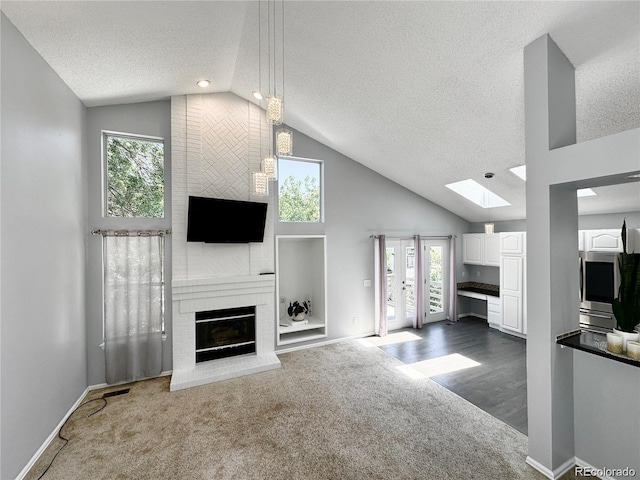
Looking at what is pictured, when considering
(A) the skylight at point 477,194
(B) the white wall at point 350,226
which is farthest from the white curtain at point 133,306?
(A) the skylight at point 477,194

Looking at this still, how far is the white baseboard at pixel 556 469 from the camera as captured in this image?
6.55 feet

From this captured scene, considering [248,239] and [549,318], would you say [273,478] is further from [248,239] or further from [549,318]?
[248,239]

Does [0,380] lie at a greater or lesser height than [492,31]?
lesser

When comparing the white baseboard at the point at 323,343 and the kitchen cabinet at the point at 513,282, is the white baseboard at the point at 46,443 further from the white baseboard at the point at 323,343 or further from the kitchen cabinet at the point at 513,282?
the kitchen cabinet at the point at 513,282

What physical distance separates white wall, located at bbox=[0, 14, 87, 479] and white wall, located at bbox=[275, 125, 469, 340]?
8.65 feet

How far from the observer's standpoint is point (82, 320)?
3.19m

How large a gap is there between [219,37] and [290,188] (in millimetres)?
2311

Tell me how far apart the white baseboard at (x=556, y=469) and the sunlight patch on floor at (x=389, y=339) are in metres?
2.65

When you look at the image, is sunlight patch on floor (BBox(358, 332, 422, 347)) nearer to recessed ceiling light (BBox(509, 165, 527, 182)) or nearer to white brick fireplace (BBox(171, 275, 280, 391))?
white brick fireplace (BBox(171, 275, 280, 391))

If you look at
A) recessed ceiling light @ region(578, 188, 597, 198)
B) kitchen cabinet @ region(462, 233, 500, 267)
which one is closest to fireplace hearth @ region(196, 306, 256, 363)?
kitchen cabinet @ region(462, 233, 500, 267)

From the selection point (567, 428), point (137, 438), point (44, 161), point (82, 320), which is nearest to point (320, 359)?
point (137, 438)

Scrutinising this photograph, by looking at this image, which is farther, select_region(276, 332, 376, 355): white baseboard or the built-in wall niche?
the built-in wall niche

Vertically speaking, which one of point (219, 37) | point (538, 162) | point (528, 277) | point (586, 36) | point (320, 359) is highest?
point (219, 37)

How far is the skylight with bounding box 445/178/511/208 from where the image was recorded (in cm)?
498
